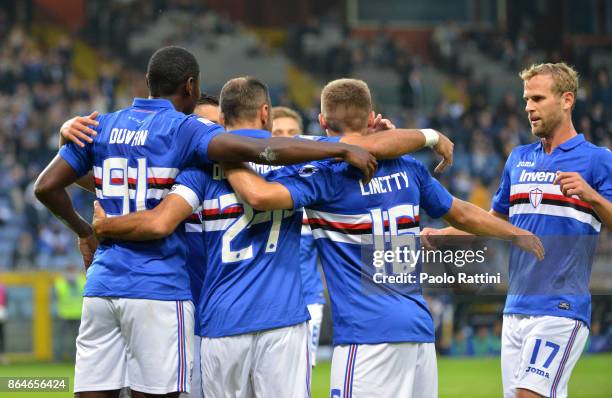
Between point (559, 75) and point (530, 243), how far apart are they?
1037 mm

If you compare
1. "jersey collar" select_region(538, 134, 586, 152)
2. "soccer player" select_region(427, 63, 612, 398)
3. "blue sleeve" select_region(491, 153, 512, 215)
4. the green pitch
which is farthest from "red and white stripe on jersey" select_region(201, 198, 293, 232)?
the green pitch

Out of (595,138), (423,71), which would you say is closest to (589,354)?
(595,138)

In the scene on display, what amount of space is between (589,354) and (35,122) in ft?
37.5

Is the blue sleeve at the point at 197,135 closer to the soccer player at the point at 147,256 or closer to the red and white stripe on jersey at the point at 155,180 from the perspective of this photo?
the soccer player at the point at 147,256

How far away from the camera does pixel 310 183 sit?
4.62 metres

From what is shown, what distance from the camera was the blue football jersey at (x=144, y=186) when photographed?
185 inches

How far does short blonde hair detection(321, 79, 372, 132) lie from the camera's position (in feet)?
15.4

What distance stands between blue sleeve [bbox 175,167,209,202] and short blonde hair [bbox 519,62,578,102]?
2.15m

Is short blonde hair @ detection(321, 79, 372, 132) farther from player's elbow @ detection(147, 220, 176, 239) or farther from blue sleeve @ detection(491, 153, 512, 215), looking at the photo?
blue sleeve @ detection(491, 153, 512, 215)

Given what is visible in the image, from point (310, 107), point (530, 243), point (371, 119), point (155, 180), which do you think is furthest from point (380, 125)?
point (310, 107)

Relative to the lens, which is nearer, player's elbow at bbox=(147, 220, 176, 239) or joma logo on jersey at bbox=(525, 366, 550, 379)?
player's elbow at bbox=(147, 220, 176, 239)

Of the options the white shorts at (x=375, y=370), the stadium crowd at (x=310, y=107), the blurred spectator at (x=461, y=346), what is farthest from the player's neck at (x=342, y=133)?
the blurred spectator at (x=461, y=346)

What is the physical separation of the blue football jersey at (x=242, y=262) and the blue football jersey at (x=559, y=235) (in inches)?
58.0

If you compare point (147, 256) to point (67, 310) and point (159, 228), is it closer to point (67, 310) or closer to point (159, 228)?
point (159, 228)
